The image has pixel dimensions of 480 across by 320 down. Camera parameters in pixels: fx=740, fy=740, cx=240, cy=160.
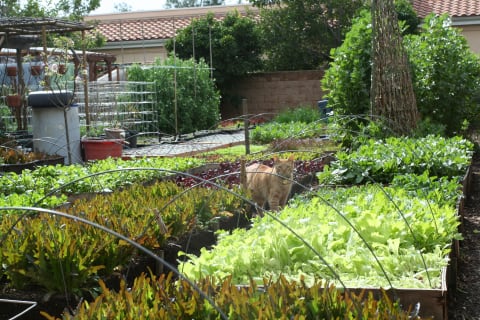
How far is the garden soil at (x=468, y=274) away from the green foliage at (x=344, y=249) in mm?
423

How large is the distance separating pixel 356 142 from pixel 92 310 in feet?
23.4

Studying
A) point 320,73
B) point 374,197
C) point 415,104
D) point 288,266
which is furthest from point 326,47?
point 288,266

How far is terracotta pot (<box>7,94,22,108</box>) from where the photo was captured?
14242mm

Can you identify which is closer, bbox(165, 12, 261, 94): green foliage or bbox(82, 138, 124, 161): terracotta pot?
bbox(82, 138, 124, 161): terracotta pot

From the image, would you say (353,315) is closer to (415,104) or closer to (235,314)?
(235,314)

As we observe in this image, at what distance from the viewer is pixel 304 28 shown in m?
23.6

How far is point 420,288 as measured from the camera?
4.07m

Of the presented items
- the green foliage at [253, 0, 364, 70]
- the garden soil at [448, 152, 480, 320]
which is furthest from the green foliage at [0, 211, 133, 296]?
the green foliage at [253, 0, 364, 70]

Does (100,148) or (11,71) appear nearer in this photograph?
(100,148)

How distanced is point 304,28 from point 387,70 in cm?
1313

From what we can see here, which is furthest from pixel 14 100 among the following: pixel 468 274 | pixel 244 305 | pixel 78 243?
pixel 244 305

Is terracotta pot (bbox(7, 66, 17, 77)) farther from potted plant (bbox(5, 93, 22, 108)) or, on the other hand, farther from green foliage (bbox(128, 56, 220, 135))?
green foliage (bbox(128, 56, 220, 135))

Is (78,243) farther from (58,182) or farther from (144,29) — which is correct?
(144,29)

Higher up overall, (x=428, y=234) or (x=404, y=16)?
Result: (x=404, y=16)
